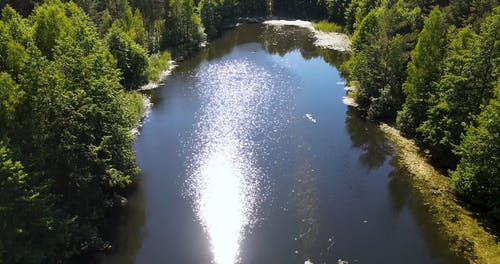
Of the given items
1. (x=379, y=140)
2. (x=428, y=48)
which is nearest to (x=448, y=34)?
(x=428, y=48)

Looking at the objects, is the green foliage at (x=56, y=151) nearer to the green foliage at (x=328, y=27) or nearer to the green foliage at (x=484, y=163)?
the green foliage at (x=484, y=163)

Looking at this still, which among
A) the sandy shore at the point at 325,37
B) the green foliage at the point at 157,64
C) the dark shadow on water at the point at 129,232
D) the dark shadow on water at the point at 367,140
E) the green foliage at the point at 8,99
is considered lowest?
the dark shadow on water at the point at 367,140

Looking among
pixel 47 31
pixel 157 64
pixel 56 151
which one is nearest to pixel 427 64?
pixel 56 151

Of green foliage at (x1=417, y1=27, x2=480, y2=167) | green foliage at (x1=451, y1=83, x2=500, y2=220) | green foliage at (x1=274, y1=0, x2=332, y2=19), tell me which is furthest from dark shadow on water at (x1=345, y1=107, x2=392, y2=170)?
green foliage at (x1=274, y1=0, x2=332, y2=19)

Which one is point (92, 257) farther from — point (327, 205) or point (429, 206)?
point (429, 206)

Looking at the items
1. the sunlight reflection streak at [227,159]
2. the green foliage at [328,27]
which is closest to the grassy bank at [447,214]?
the sunlight reflection streak at [227,159]

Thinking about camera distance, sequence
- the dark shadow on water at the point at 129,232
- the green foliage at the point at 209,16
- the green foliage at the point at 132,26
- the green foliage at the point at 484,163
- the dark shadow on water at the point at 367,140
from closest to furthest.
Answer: the dark shadow on water at the point at 129,232
the green foliage at the point at 484,163
the dark shadow on water at the point at 367,140
the green foliage at the point at 132,26
the green foliage at the point at 209,16

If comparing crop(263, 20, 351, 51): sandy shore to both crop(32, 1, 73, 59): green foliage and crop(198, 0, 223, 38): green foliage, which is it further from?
crop(32, 1, 73, 59): green foliage

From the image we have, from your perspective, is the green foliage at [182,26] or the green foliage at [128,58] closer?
the green foliage at [128,58]
